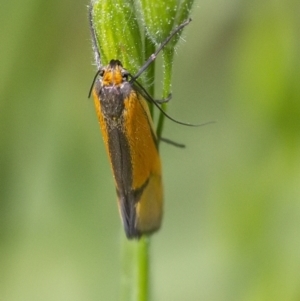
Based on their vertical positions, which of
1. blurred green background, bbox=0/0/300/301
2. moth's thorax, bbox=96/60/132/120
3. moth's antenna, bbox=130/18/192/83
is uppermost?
moth's antenna, bbox=130/18/192/83

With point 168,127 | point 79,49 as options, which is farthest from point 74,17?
point 168,127

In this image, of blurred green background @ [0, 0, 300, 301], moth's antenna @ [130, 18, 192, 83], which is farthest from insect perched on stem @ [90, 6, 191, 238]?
blurred green background @ [0, 0, 300, 301]

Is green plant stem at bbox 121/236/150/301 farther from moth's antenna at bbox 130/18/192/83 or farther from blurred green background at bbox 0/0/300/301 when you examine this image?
blurred green background at bbox 0/0/300/301

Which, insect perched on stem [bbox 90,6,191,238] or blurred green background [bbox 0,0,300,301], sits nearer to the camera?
insect perched on stem [bbox 90,6,191,238]

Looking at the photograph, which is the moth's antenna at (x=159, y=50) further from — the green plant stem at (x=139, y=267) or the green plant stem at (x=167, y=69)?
the green plant stem at (x=139, y=267)

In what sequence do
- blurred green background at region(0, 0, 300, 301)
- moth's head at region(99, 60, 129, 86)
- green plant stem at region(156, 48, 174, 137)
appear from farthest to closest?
blurred green background at region(0, 0, 300, 301), moth's head at region(99, 60, 129, 86), green plant stem at region(156, 48, 174, 137)

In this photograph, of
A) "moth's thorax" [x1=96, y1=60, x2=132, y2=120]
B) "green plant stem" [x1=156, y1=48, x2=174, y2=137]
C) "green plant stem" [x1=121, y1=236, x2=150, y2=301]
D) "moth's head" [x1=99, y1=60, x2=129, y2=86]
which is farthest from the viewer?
"moth's thorax" [x1=96, y1=60, x2=132, y2=120]

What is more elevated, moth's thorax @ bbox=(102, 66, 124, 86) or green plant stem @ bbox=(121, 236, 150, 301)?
moth's thorax @ bbox=(102, 66, 124, 86)
